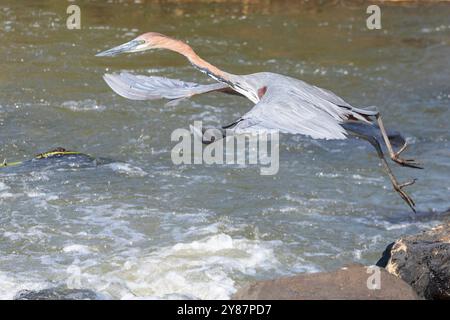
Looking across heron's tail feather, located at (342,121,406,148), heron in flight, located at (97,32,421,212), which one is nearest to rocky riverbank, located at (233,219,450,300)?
heron in flight, located at (97,32,421,212)

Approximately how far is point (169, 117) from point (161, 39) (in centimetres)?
364

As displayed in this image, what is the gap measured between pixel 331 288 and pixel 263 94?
141 cm

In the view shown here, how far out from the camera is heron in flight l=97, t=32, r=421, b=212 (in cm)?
482

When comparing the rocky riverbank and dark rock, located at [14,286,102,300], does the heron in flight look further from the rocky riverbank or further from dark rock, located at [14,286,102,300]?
dark rock, located at [14,286,102,300]

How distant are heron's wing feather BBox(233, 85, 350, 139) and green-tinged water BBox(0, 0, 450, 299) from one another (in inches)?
46.9

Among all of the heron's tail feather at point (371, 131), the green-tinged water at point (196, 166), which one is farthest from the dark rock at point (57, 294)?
the heron's tail feather at point (371, 131)

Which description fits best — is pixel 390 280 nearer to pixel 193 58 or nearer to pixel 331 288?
pixel 331 288

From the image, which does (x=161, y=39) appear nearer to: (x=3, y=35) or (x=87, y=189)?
(x=87, y=189)

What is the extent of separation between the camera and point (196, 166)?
311 inches

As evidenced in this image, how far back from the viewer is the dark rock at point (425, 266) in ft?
16.4

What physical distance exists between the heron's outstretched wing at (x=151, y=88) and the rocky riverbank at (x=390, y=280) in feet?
4.61

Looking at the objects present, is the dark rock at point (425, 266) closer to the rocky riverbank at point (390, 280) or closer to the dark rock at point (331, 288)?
the rocky riverbank at point (390, 280)

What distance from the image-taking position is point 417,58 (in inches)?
444
